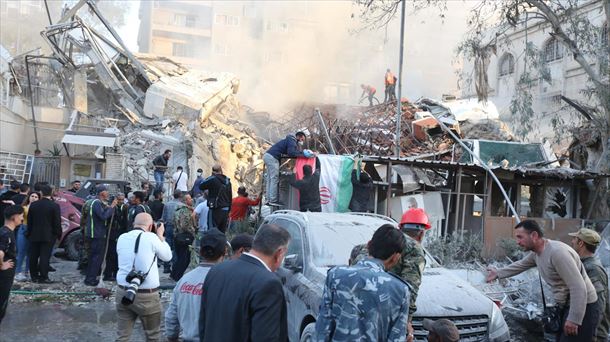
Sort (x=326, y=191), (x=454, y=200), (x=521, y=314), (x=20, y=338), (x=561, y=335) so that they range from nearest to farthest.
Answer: (x=561, y=335) → (x=20, y=338) → (x=521, y=314) → (x=326, y=191) → (x=454, y=200)

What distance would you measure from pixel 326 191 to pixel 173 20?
54.3 m

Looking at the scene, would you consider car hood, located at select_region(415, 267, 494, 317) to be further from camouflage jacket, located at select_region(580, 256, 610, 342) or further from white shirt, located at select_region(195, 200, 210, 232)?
white shirt, located at select_region(195, 200, 210, 232)

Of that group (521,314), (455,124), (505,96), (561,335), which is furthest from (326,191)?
(505,96)

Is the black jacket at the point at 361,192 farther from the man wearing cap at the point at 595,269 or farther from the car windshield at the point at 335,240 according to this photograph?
the man wearing cap at the point at 595,269

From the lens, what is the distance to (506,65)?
31078 millimetres

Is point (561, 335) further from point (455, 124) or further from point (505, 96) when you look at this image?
point (505, 96)

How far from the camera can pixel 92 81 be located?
2436cm

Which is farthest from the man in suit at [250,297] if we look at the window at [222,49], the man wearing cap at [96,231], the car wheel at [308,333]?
the window at [222,49]

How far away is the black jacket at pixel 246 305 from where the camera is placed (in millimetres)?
2660

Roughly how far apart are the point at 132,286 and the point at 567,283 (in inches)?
136

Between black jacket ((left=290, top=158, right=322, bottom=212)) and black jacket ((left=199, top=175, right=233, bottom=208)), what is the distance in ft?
4.35

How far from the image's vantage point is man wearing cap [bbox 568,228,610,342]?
14.4 ft

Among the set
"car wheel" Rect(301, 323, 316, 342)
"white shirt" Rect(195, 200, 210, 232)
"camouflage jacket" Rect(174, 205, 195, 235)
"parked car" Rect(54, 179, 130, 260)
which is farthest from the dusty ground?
"car wheel" Rect(301, 323, 316, 342)

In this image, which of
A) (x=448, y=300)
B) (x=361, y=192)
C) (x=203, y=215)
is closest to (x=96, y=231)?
(x=203, y=215)
